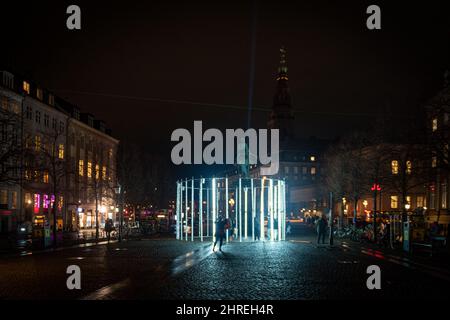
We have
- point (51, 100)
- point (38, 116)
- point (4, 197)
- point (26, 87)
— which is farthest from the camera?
point (51, 100)

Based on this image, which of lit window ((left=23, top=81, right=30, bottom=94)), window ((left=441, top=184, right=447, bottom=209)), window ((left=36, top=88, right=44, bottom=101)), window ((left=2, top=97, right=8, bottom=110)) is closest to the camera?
window ((left=2, top=97, right=8, bottom=110))

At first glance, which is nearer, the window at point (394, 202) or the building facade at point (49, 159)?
the building facade at point (49, 159)

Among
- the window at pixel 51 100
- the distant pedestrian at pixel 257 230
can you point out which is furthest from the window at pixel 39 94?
the distant pedestrian at pixel 257 230

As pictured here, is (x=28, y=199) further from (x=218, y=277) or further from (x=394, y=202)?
(x=394, y=202)

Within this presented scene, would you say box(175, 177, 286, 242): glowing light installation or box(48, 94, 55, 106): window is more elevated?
box(48, 94, 55, 106): window

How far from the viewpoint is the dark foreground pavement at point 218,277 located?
15648 mm

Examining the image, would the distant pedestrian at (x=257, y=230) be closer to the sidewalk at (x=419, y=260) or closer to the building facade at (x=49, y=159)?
the sidewalk at (x=419, y=260)

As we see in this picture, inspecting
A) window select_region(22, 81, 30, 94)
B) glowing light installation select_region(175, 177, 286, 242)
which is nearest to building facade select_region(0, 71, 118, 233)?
window select_region(22, 81, 30, 94)

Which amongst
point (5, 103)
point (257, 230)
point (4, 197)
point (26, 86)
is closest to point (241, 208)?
point (257, 230)

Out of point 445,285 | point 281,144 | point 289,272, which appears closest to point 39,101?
point 289,272

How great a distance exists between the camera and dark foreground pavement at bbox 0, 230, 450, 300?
51.3 ft

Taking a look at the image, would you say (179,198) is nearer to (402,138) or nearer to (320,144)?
(402,138)

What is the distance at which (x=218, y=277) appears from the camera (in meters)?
19.8

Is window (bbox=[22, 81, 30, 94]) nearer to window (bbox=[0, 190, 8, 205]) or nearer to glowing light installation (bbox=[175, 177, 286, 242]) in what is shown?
window (bbox=[0, 190, 8, 205])
